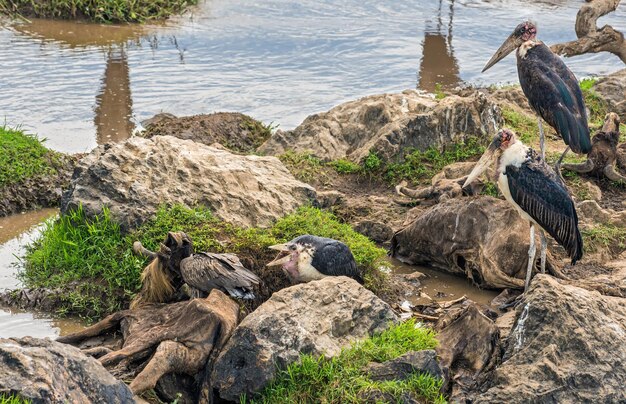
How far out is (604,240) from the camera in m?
8.84

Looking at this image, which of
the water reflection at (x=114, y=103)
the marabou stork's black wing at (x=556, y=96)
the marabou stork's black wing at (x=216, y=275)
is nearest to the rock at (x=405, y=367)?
the marabou stork's black wing at (x=216, y=275)

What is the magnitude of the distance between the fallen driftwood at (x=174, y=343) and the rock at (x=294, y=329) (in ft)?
0.65

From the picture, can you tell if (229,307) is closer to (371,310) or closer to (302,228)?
(371,310)

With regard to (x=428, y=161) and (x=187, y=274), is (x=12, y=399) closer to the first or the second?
(x=187, y=274)

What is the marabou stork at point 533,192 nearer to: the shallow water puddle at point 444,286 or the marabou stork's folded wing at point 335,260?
the shallow water puddle at point 444,286

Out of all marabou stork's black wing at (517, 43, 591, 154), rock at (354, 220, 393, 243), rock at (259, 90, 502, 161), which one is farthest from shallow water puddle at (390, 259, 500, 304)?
rock at (259, 90, 502, 161)

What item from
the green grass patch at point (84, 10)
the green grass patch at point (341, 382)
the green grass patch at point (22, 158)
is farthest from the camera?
the green grass patch at point (84, 10)

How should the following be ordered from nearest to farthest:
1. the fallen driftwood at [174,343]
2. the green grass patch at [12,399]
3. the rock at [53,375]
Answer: the green grass patch at [12,399] < the rock at [53,375] < the fallen driftwood at [174,343]

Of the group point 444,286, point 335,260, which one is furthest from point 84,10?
point 335,260

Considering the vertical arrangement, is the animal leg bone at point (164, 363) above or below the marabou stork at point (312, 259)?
below

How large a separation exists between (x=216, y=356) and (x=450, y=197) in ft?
12.1

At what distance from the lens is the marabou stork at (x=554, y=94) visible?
930 centimetres

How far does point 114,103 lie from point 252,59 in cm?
355

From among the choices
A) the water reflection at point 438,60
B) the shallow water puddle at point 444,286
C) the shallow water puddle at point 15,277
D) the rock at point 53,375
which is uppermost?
the rock at point 53,375
